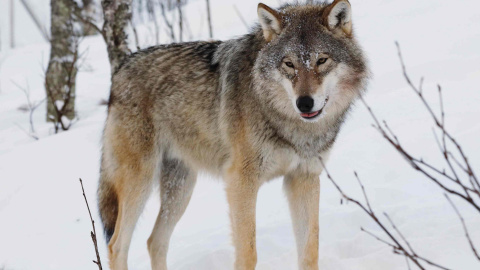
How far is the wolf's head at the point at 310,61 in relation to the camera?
10.2 feet

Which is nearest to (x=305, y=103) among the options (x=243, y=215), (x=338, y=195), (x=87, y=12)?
(x=243, y=215)

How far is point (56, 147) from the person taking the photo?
252 inches

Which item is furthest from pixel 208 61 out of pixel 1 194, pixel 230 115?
pixel 1 194

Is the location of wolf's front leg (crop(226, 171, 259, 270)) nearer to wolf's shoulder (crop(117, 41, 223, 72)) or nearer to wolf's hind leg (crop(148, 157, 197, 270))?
wolf's hind leg (crop(148, 157, 197, 270))

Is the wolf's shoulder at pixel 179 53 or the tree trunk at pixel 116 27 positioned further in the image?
the tree trunk at pixel 116 27

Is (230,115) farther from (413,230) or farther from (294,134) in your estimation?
(413,230)

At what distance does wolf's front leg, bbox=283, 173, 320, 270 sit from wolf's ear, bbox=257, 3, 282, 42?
3.03 ft

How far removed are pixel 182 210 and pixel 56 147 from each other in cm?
266

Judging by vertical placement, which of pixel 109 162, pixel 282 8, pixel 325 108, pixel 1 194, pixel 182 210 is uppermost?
pixel 282 8

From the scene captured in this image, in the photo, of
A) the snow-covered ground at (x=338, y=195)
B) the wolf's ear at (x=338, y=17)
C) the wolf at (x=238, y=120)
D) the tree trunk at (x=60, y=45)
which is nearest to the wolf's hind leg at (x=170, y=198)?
the wolf at (x=238, y=120)

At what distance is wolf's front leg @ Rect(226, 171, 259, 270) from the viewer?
349 centimetres

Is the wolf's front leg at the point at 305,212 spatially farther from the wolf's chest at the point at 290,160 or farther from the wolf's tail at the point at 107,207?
the wolf's tail at the point at 107,207

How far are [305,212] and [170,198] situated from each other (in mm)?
1097

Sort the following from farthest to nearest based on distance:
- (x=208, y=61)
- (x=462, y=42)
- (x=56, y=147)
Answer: (x=462, y=42) → (x=56, y=147) → (x=208, y=61)
